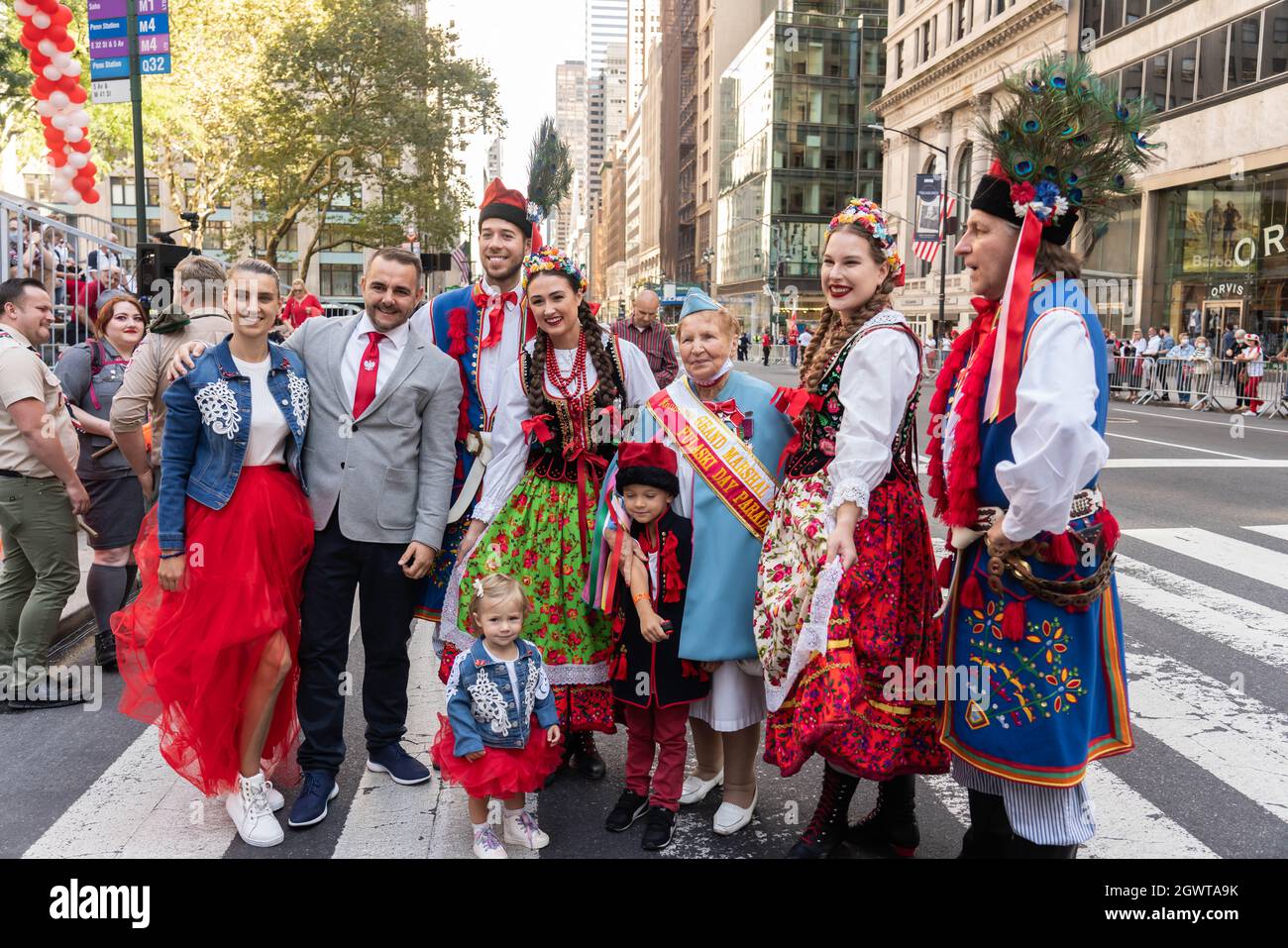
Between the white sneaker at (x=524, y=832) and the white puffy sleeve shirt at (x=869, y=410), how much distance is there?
1.60 m

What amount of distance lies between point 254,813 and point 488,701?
1.02m

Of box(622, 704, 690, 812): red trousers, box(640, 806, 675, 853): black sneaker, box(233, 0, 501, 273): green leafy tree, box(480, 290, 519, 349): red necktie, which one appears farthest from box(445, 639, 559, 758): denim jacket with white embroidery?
box(233, 0, 501, 273): green leafy tree

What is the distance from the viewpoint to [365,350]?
3998 millimetres

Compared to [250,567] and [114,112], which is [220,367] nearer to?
[250,567]

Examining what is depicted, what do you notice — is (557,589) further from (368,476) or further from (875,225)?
(875,225)

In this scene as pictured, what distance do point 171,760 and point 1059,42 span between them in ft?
139

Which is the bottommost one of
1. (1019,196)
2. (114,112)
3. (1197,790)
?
(1197,790)

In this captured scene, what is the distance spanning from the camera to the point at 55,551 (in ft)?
16.6

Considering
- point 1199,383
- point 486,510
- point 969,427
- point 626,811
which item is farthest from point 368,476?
point 1199,383

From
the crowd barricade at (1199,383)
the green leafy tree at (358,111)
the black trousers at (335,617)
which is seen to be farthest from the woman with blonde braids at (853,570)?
the green leafy tree at (358,111)

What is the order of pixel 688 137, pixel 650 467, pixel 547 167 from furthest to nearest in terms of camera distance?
1. pixel 688 137
2. pixel 547 167
3. pixel 650 467

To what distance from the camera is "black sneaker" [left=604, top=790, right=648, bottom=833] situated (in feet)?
12.3

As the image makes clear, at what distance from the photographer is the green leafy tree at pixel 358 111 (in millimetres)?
27344
